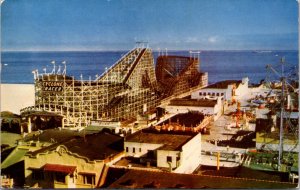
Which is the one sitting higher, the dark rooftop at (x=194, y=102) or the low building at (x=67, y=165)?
the dark rooftop at (x=194, y=102)

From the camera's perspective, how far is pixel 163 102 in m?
6.33

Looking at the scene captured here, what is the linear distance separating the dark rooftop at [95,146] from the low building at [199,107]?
0.83m

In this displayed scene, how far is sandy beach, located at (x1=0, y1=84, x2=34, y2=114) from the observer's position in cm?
558

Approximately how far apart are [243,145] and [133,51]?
1.89m

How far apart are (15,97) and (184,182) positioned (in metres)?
2.34

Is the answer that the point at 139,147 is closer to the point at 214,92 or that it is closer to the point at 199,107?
the point at 199,107

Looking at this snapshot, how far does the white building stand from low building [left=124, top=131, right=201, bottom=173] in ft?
2.39

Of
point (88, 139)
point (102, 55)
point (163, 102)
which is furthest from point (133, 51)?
point (88, 139)

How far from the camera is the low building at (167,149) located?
5340mm

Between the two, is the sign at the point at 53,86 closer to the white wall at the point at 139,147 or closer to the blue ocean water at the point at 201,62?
the blue ocean water at the point at 201,62

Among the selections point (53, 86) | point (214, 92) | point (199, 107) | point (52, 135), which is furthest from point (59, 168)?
point (214, 92)

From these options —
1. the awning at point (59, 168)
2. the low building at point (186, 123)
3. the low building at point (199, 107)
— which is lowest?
the awning at point (59, 168)

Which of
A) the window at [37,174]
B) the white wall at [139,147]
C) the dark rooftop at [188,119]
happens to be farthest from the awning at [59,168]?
the dark rooftop at [188,119]

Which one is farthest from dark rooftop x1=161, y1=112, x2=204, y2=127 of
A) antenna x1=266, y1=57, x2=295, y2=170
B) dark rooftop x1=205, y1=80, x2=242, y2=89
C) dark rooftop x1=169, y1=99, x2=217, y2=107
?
antenna x1=266, y1=57, x2=295, y2=170
